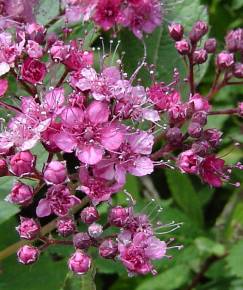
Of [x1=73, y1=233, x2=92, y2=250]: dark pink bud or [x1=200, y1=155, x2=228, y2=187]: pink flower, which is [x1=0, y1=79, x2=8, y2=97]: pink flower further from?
[x1=200, y1=155, x2=228, y2=187]: pink flower

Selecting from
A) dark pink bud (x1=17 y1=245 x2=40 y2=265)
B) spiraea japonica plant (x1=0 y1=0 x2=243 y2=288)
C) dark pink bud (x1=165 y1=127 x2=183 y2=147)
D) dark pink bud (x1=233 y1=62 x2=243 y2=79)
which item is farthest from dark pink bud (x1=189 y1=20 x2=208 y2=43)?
dark pink bud (x1=17 y1=245 x2=40 y2=265)

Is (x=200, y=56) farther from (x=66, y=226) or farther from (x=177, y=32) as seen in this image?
(x=66, y=226)

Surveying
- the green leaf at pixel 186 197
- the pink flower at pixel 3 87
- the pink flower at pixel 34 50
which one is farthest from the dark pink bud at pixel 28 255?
the green leaf at pixel 186 197

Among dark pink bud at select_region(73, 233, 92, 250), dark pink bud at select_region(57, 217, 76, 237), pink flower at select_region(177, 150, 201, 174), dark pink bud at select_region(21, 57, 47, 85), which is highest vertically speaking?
dark pink bud at select_region(21, 57, 47, 85)

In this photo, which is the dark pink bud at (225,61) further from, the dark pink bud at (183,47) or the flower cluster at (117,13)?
the flower cluster at (117,13)

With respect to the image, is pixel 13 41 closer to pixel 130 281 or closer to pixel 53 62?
pixel 53 62

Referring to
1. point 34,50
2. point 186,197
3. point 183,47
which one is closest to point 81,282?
point 34,50

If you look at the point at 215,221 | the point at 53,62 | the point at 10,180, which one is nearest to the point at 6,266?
the point at 10,180
